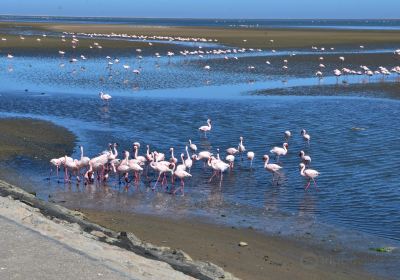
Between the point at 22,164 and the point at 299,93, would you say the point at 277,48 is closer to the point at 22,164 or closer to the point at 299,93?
the point at 299,93

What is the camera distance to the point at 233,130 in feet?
76.6

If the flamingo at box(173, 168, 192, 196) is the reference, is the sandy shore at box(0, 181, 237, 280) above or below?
above

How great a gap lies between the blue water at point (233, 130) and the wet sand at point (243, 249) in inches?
31.0

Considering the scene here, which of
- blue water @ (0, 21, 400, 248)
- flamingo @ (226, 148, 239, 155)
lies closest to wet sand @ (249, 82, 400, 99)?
blue water @ (0, 21, 400, 248)

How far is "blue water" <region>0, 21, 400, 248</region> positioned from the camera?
1447cm

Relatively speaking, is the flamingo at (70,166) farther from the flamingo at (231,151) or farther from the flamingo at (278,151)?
the flamingo at (278,151)

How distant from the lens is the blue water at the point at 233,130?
570 inches

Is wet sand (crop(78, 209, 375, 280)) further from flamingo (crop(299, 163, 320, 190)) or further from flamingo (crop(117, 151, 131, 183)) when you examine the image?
flamingo (crop(299, 163, 320, 190))

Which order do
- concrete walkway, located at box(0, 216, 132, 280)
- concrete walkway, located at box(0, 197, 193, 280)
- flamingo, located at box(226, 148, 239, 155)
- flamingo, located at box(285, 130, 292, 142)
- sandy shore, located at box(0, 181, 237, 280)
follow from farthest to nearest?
flamingo, located at box(285, 130, 292, 142) < flamingo, located at box(226, 148, 239, 155) < sandy shore, located at box(0, 181, 237, 280) < concrete walkway, located at box(0, 197, 193, 280) < concrete walkway, located at box(0, 216, 132, 280)

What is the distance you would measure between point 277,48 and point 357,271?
54.2 metres

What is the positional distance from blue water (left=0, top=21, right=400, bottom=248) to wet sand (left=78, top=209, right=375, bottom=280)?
79 cm

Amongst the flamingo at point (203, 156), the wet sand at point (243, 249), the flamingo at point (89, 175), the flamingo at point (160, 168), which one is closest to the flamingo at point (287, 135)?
the flamingo at point (203, 156)

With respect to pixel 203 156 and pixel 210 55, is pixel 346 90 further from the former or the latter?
pixel 210 55

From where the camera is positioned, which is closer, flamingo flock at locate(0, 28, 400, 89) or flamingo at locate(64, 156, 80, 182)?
flamingo at locate(64, 156, 80, 182)
